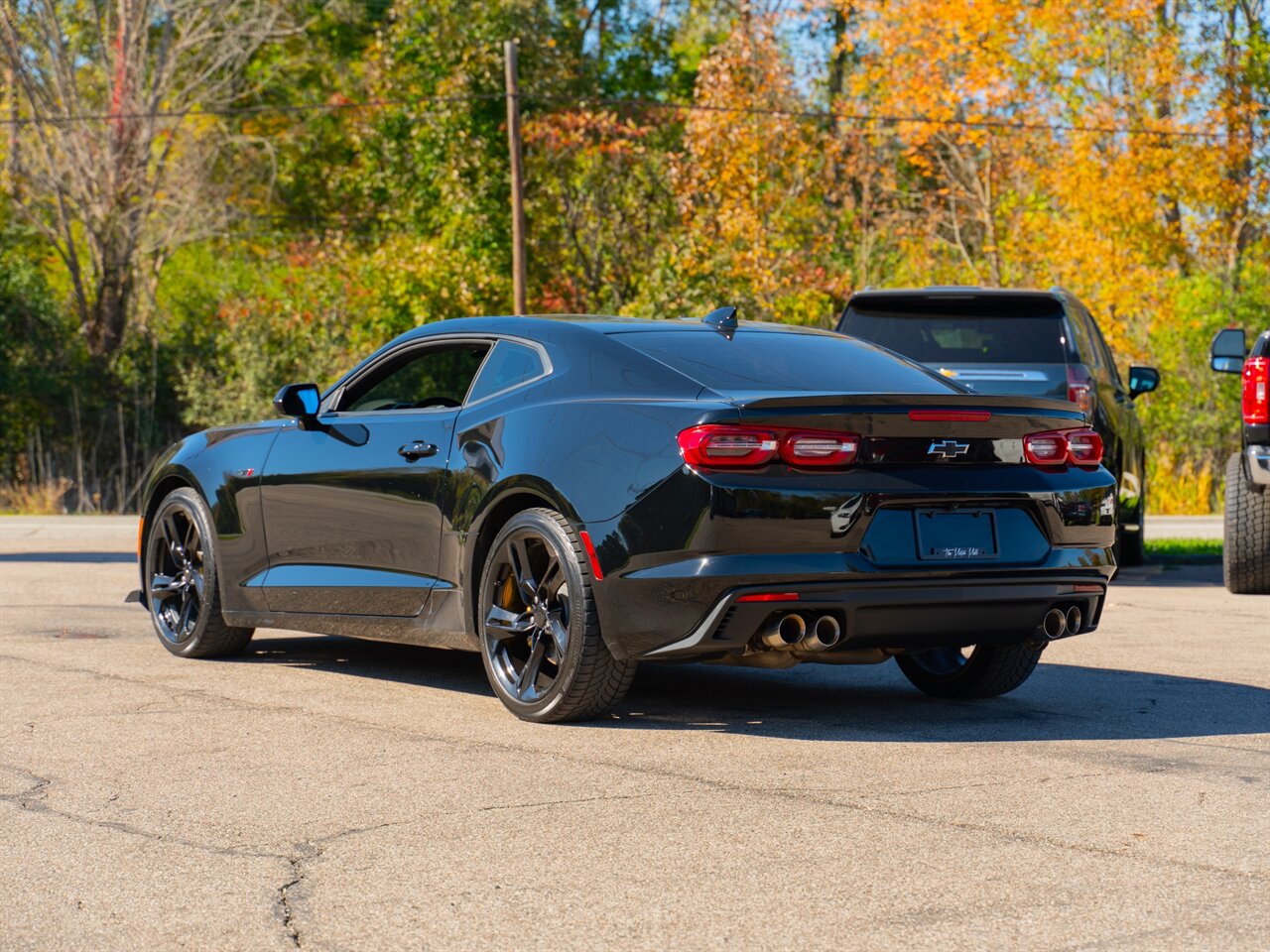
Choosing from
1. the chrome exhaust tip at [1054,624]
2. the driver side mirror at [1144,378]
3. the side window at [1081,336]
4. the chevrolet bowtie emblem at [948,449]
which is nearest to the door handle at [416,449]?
the chevrolet bowtie emblem at [948,449]

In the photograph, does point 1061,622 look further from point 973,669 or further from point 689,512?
point 689,512

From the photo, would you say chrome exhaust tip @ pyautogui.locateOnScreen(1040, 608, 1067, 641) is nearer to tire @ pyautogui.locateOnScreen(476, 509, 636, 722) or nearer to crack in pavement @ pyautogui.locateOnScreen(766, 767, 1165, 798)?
crack in pavement @ pyautogui.locateOnScreen(766, 767, 1165, 798)

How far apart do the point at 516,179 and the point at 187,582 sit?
60.7 feet

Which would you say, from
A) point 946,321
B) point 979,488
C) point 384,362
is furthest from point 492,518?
point 946,321

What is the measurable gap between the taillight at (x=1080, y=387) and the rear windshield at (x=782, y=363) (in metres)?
4.10

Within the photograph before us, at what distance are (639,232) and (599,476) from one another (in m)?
23.0

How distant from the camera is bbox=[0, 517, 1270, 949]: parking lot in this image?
3.95 m

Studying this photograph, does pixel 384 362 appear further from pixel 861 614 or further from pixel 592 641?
pixel 861 614

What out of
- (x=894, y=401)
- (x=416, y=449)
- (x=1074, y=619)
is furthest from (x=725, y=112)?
(x=894, y=401)

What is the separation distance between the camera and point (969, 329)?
11.7m

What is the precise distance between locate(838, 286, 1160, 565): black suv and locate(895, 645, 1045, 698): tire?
3.92 m

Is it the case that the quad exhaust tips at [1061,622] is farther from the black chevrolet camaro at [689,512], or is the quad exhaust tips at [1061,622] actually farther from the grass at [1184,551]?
the grass at [1184,551]

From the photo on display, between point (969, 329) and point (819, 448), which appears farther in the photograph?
point (969, 329)

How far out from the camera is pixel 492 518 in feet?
22.4
